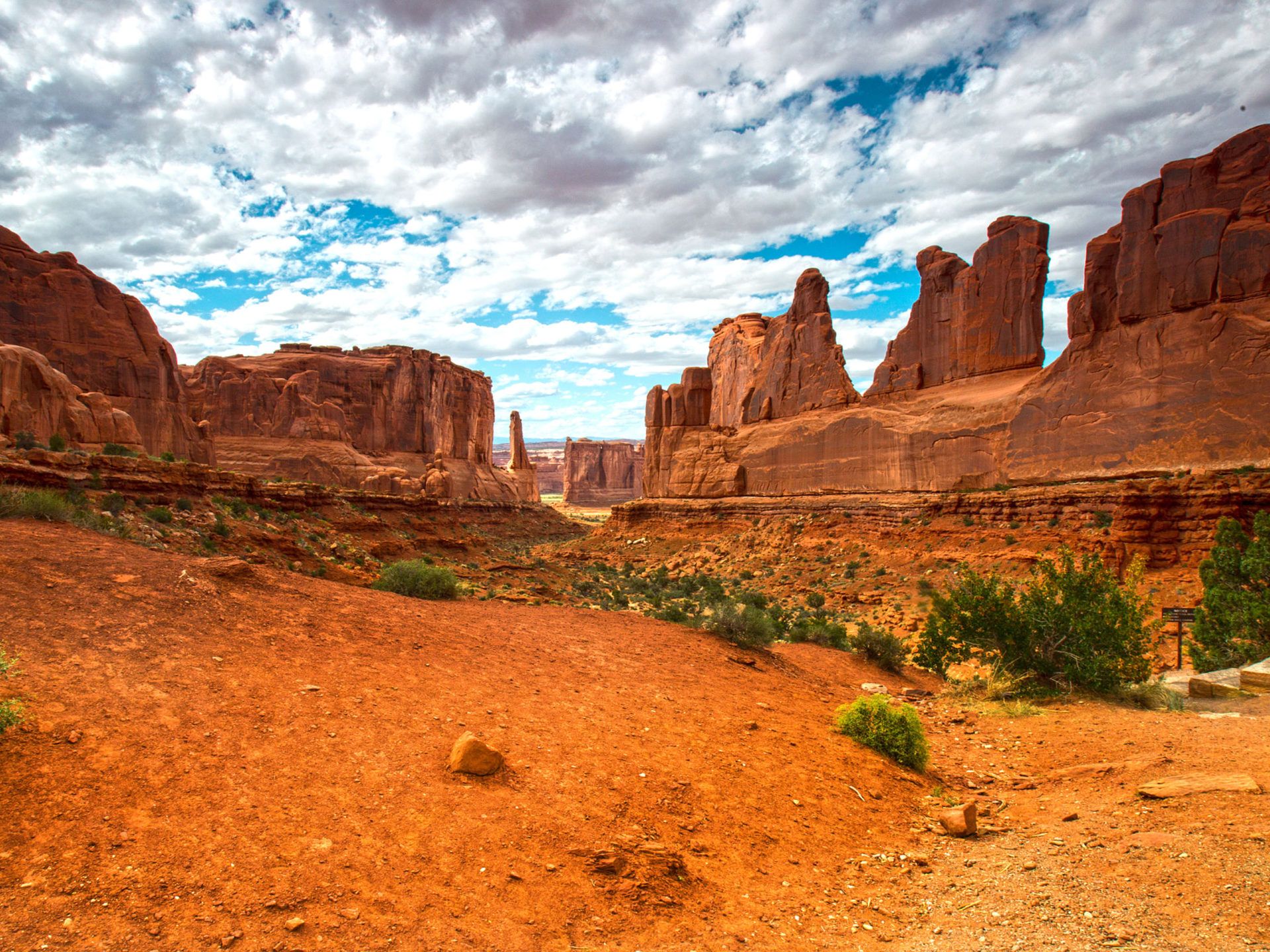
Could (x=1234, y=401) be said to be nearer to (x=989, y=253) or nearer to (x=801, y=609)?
(x=989, y=253)

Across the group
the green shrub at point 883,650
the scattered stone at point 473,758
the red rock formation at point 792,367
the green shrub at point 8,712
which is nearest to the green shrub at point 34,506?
the green shrub at point 8,712

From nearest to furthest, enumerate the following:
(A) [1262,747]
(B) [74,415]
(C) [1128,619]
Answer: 1. (A) [1262,747]
2. (C) [1128,619]
3. (B) [74,415]

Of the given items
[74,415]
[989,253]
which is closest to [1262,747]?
[989,253]

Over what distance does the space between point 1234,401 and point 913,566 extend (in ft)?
35.8

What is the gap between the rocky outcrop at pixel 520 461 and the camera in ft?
286

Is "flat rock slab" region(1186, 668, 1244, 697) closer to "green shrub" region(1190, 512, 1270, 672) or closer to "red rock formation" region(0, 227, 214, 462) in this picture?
"green shrub" region(1190, 512, 1270, 672)

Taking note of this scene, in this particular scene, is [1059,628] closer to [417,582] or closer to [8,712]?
[417,582]

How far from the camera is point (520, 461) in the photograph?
9162 centimetres

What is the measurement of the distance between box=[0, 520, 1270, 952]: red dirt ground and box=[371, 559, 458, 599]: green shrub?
518 centimetres

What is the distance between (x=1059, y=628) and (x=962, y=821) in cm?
620

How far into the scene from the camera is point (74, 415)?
2373 cm

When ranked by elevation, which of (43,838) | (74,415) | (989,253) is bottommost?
(43,838)

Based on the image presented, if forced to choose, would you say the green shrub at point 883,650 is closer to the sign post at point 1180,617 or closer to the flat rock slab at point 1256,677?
the sign post at point 1180,617

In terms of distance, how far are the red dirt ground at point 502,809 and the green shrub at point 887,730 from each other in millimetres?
322
